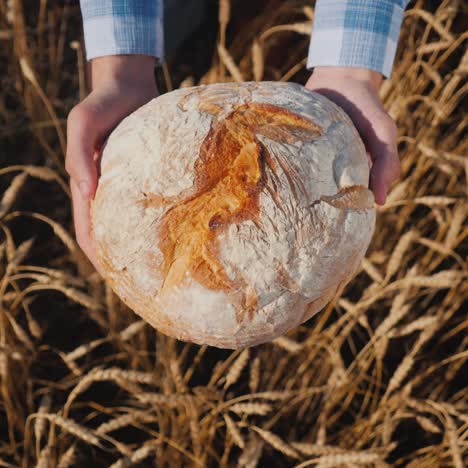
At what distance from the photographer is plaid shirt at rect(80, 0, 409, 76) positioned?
1246 millimetres

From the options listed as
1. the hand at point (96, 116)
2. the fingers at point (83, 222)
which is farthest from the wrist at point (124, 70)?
the fingers at point (83, 222)

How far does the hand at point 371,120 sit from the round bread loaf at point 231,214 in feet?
0.52

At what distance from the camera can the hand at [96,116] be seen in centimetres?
106

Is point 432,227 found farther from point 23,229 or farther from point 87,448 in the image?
point 23,229

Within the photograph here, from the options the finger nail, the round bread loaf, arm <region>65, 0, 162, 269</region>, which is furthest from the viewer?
arm <region>65, 0, 162, 269</region>

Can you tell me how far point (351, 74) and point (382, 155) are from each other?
0.26 m

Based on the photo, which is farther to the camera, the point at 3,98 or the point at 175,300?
the point at 3,98

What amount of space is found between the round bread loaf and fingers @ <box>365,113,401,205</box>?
0.49 ft

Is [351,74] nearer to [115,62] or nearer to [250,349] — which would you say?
[115,62]

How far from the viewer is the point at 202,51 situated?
2.39m

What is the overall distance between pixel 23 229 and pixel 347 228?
1.36 metres

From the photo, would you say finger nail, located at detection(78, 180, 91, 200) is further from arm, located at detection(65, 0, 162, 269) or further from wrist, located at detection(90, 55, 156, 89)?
wrist, located at detection(90, 55, 156, 89)

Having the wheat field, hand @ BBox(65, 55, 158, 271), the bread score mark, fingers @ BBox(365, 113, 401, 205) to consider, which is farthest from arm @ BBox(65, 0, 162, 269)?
fingers @ BBox(365, 113, 401, 205)

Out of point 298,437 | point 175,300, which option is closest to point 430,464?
point 298,437
